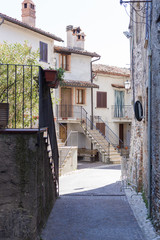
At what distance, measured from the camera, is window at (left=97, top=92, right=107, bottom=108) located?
28.2 metres

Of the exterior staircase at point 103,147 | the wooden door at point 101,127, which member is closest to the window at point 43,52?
the exterior staircase at point 103,147

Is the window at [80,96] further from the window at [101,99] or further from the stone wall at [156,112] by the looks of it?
the stone wall at [156,112]

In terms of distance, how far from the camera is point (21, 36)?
67.1 feet

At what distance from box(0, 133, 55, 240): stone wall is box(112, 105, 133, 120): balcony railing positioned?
23494 millimetres

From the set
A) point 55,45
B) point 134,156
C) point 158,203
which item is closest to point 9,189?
point 158,203

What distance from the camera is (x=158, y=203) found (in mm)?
7270

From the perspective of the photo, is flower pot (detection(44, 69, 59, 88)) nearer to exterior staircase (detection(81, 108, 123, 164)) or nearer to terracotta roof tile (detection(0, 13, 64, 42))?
terracotta roof tile (detection(0, 13, 64, 42))

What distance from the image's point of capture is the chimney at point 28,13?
23.2 metres

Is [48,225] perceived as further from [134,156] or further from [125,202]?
[134,156]

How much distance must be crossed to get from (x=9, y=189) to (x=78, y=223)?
2.65 meters

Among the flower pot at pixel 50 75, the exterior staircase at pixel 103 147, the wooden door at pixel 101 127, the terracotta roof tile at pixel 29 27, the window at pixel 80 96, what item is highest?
the terracotta roof tile at pixel 29 27

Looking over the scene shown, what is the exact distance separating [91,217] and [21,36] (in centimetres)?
1479

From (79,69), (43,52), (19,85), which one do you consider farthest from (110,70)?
(19,85)

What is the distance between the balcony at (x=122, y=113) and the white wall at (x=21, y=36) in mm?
8191
